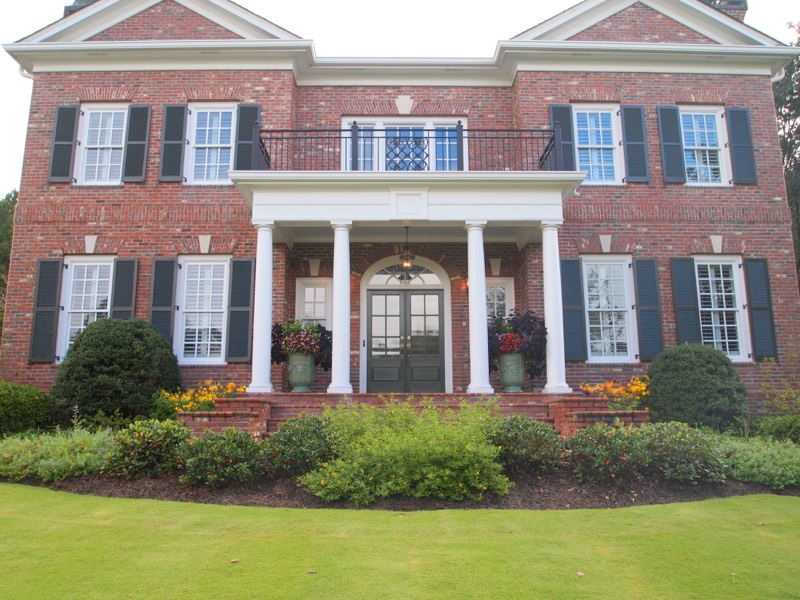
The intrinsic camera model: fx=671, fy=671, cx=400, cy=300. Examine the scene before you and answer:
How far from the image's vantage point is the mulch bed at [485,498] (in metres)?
6.71

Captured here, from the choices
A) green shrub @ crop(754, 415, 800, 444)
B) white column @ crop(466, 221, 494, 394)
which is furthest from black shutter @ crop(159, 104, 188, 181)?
green shrub @ crop(754, 415, 800, 444)

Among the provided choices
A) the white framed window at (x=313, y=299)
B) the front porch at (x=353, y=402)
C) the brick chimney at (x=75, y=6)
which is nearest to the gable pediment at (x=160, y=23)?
the brick chimney at (x=75, y=6)

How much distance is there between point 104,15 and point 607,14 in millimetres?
9984

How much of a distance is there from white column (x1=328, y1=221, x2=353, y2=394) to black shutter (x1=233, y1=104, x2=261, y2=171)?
8.70ft

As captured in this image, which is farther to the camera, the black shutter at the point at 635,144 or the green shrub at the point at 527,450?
the black shutter at the point at 635,144

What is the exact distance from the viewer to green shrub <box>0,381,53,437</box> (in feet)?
32.6

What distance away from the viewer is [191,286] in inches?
487

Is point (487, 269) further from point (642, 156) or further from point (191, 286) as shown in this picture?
point (191, 286)

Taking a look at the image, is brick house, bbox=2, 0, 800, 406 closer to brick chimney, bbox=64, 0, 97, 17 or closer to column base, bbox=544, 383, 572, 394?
brick chimney, bbox=64, 0, 97, 17

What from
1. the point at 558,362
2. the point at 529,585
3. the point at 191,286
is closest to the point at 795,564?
the point at 529,585

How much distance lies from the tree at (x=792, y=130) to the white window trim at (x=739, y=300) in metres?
8.86

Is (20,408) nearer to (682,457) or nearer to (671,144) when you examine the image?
(682,457)

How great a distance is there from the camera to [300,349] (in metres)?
11.0

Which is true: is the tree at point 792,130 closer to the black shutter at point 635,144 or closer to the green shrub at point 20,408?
the black shutter at point 635,144
